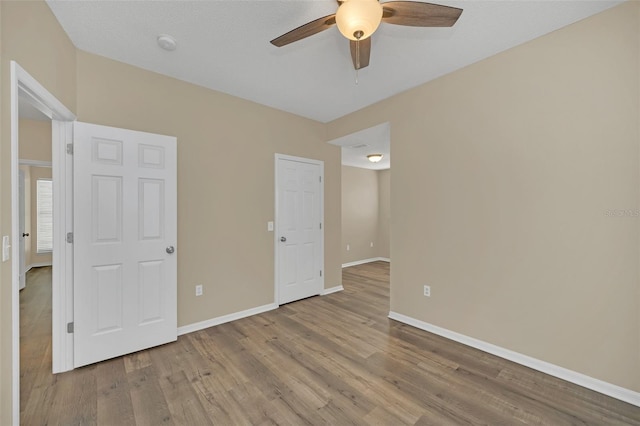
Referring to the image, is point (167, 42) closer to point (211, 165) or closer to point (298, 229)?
point (211, 165)

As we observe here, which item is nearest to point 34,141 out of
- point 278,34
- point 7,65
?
point 7,65

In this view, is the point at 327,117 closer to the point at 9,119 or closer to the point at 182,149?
the point at 182,149

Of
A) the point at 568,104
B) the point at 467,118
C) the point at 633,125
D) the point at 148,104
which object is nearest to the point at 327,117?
the point at 467,118

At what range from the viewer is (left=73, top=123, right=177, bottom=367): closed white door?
2.19 m

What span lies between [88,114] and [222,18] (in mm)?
1526

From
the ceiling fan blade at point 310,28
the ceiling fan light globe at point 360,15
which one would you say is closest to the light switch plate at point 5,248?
the ceiling fan blade at point 310,28

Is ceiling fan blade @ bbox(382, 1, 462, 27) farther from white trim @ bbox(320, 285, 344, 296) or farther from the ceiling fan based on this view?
white trim @ bbox(320, 285, 344, 296)

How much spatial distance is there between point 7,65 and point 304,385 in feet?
8.56

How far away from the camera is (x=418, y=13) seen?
1.55 meters

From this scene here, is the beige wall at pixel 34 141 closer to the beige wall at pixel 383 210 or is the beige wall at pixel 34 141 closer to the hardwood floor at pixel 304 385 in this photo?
the hardwood floor at pixel 304 385

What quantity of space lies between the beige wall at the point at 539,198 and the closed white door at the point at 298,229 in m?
1.49

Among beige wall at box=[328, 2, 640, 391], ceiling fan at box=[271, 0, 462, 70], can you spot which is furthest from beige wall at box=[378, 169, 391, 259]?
ceiling fan at box=[271, 0, 462, 70]

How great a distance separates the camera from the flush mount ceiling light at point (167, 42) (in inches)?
83.0

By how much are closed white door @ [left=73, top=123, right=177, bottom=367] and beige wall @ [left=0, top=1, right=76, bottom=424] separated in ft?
1.81
